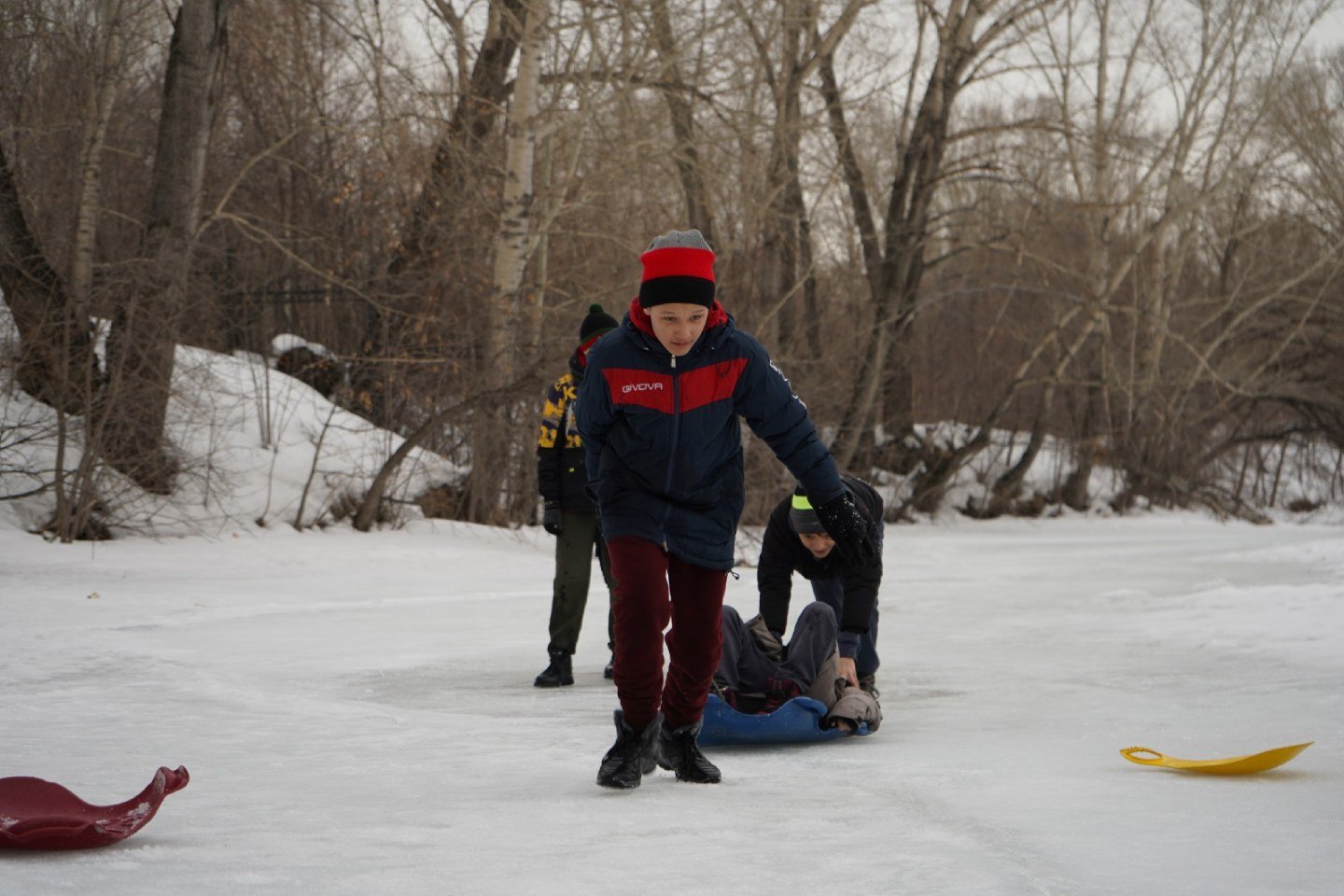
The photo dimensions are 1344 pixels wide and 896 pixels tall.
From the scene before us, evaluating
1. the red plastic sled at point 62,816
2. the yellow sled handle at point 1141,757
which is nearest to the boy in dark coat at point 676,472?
the yellow sled handle at point 1141,757

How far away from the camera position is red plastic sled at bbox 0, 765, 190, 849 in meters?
3.15

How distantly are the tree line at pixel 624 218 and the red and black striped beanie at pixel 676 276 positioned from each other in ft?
30.4

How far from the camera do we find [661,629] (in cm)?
424

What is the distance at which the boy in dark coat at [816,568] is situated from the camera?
5297mm

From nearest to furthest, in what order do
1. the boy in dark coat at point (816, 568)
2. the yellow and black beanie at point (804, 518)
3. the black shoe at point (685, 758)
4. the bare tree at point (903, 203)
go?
the black shoe at point (685, 758) → the yellow and black beanie at point (804, 518) → the boy in dark coat at point (816, 568) → the bare tree at point (903, 203)

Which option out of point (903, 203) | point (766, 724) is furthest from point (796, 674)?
point (903, 203)

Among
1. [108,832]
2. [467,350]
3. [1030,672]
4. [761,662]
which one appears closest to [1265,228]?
[467,350]

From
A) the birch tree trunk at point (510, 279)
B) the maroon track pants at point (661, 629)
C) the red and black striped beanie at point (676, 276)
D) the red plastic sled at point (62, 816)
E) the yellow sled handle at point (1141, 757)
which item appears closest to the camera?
the red plastic sled at point (62, 816)

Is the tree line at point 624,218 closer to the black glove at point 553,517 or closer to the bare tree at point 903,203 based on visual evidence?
the bare tree at point 903,203

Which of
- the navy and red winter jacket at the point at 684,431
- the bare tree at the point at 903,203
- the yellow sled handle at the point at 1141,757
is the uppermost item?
the bare tree at the point at 903,203

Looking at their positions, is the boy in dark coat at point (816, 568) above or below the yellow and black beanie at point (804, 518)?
below

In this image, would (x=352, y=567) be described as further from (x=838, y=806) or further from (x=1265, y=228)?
(x=1265, y=228)

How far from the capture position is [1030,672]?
720 cm

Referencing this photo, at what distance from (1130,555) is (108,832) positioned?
15155 millimetres
